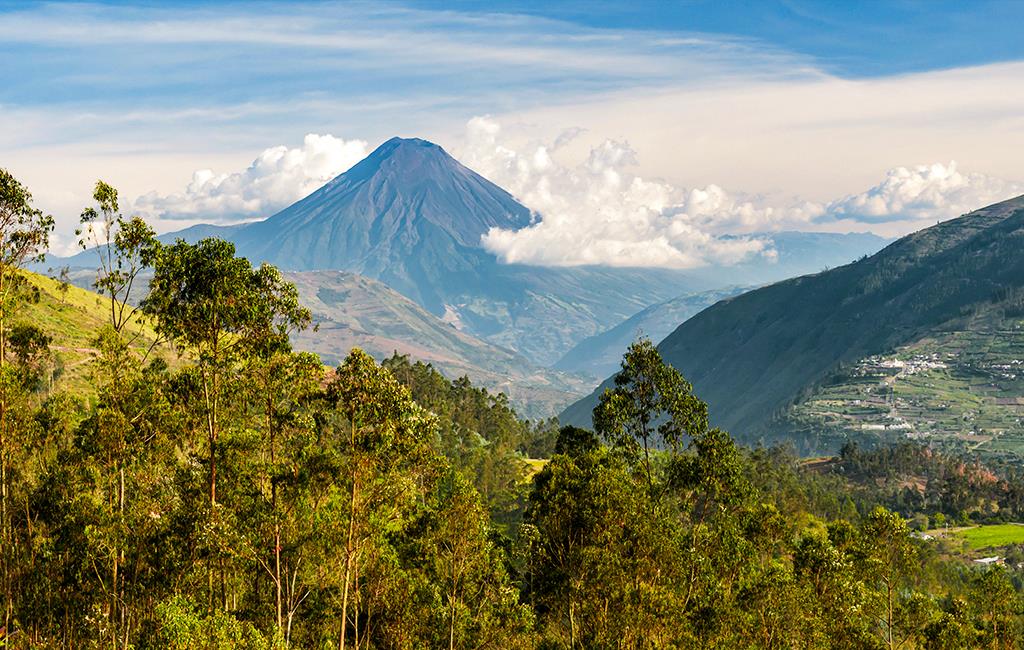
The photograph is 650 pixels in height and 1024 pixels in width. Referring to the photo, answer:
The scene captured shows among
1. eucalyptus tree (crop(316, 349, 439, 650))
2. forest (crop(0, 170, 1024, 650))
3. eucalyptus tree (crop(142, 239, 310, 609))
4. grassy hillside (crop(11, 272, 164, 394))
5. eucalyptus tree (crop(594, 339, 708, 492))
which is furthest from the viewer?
grassy hillside (crop(11, 272, 164, 394))

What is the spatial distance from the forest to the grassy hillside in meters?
54.7

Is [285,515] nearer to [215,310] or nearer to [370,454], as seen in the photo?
[370,454]

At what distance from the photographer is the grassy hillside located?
11181 centimetres

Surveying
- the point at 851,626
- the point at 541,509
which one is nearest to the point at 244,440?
the point at 541,509

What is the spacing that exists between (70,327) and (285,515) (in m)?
123

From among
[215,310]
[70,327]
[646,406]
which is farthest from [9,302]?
[70,327]

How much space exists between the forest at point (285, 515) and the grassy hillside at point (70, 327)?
179 ft

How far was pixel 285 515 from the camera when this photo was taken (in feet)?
132

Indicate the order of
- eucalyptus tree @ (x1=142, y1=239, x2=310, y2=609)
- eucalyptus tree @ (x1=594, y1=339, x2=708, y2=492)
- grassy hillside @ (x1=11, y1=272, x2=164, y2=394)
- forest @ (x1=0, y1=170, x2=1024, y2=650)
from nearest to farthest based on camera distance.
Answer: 1. forest @ (x1=0, y1=170, x2=1024, y2=650)
2. eucalyptus tree @ (x1=142, y1=239, x2=310, y2=609)
3. eucalyptus tree @ (x1=594, y1=339, x2=708, y2=492)
4. grassy hillside @ (x1=11, y1=272, x2=164, y2=394)

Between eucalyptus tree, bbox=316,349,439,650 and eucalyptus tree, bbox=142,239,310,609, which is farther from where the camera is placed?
eucalyptus tree, bbox=142,239,310,609

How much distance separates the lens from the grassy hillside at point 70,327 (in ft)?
367

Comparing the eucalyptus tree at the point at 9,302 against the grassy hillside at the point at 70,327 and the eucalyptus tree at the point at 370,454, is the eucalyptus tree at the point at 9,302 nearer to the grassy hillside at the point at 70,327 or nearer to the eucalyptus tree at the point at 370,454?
the eucalyptus tree at the point at 370,454

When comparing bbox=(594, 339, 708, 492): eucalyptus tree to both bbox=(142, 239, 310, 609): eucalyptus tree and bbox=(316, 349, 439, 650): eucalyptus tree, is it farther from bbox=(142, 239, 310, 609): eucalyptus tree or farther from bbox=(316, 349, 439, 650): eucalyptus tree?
bbox=(142, 239, 310, 609): eucalyptus tree

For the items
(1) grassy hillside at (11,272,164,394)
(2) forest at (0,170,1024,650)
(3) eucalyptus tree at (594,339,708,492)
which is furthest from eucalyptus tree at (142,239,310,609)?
(1) grassy hillside at (11,272,164,394)
